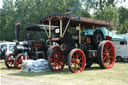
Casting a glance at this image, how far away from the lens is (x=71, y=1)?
122 ft

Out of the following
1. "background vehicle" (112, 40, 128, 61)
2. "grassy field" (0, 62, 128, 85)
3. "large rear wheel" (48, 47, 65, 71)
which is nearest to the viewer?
"grassy field" (0, 62, 128, 85)

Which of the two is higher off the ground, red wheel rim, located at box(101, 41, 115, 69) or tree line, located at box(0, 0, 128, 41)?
tree line, located at box(0, 0, 128, 41)

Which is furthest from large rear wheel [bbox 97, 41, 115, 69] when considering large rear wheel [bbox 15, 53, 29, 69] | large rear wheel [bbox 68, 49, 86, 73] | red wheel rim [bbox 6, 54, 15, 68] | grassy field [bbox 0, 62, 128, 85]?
red wheel rim [bbox 6, 54, 15, 68]

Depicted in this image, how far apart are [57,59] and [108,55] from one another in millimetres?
2676

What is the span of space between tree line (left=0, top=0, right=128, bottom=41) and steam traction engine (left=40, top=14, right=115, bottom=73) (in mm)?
16383

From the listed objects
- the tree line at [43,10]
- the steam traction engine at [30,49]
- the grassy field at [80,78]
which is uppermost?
the tree line at [43,10]

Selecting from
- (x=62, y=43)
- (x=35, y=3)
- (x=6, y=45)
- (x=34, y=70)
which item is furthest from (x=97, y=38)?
(x=35, y=3)

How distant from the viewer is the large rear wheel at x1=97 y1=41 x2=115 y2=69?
32.2 feet

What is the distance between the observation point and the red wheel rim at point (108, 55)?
1039 cm

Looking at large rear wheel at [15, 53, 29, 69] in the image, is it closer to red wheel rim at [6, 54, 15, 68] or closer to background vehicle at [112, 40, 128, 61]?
red wheel rim at [6, 54, 15, 68]

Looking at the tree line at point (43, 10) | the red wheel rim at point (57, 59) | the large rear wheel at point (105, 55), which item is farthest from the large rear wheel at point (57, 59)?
the tree line at point (43, 10)

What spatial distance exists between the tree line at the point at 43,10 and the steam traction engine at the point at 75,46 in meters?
16.4

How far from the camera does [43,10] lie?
37781 mm

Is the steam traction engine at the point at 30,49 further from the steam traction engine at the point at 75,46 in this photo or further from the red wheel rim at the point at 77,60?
the red wheel rim at the point at 77,60
